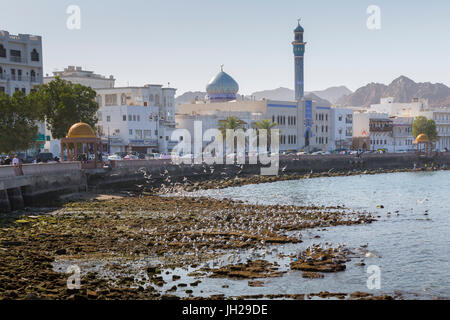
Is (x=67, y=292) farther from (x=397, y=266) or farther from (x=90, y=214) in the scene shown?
(x=90, y=214)

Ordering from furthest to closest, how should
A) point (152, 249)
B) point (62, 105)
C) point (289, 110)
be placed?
point (289, 110) → point (62, 105) → point (152, 249)

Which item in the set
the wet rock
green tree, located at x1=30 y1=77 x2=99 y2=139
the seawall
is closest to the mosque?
the seawall

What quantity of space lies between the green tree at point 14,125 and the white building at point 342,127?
274ft

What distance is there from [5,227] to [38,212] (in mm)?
7089

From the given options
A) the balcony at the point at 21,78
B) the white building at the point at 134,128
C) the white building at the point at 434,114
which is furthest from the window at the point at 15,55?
the white building at the point at 434,114

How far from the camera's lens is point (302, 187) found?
62.2 meters

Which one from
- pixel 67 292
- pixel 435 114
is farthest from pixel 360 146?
pixel 67 292

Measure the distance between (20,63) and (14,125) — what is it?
19.6m

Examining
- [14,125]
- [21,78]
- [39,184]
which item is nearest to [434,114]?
[21,78]

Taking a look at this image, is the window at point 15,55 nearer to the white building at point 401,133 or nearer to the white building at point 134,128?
the white building at point 134,128

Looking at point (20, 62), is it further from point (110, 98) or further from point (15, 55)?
point (110, 98)

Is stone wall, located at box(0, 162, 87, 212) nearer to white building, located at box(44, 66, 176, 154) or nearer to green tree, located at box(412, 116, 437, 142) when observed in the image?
white building, located at box(44, 66, 176, 154)

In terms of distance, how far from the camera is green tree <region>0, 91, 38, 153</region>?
48.6 meters

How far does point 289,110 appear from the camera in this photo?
381 ft
